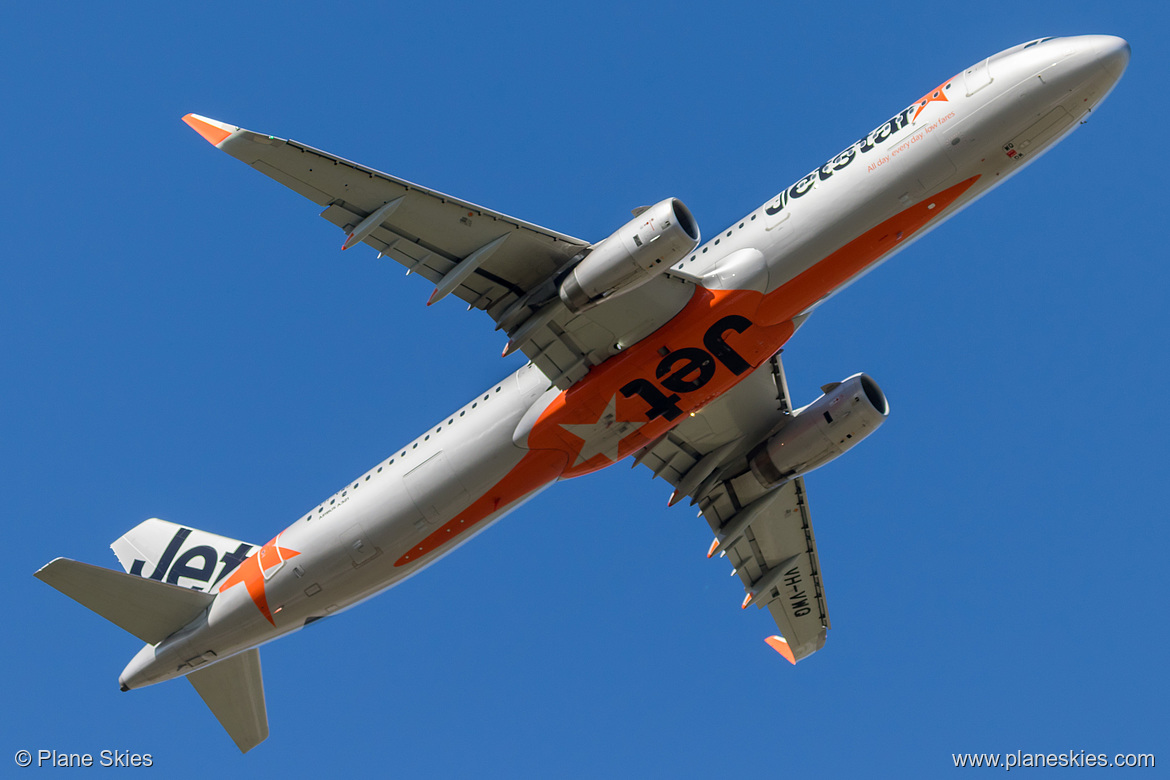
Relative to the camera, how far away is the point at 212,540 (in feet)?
118

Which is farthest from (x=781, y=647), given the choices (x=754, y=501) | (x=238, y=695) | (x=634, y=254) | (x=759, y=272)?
(x=634, y=254)

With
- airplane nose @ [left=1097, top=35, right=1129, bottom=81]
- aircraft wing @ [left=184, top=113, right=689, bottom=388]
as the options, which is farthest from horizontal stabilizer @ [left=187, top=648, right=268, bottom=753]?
airplane nose @ [left=1097, top=35, right=1129, bottom=81]

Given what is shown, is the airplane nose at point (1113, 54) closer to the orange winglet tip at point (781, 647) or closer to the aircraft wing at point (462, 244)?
the aircraft wing at point (462, 244)

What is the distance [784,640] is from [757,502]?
643cm

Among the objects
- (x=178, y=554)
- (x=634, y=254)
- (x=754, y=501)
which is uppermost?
(x=634, y=254)

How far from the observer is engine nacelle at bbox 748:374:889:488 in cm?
3288

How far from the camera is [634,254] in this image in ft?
87.7

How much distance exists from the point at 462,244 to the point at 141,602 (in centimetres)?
1449

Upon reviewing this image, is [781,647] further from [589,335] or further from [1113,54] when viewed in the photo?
[1113,54]

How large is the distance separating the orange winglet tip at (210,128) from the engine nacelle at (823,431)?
18.1 m

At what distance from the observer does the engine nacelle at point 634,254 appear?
86.8 ft

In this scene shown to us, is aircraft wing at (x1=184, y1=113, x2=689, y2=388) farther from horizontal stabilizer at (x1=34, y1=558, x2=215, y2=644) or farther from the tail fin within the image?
horizontal stabilizer at (x1=34, y1=558, x2=215, y2=644)

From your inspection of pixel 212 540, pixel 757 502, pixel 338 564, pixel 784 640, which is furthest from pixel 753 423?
pixel 212 540

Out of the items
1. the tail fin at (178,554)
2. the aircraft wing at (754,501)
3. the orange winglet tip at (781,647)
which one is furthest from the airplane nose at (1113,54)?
the tail fin at (178,554)
